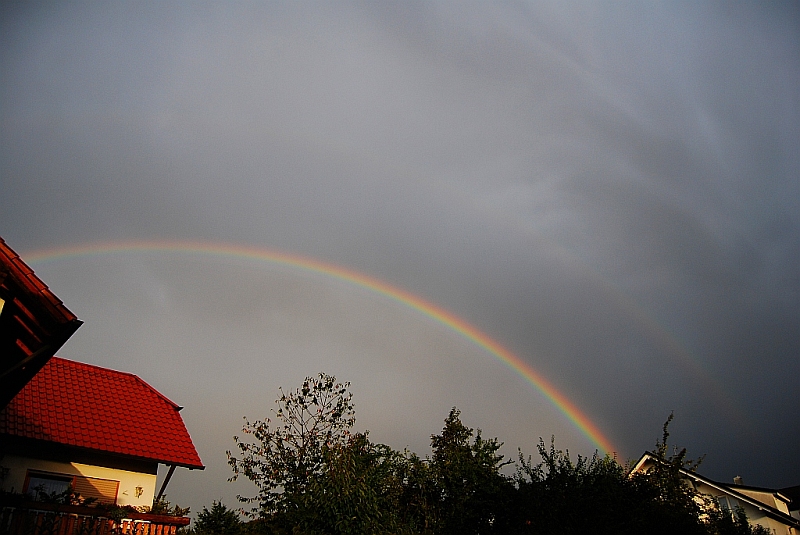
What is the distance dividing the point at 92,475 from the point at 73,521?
583 centimetres

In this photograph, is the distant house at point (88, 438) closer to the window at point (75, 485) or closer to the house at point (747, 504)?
the window at point (75, 485)

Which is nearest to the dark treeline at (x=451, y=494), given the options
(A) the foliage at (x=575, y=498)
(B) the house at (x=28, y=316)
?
(A) the foliage at (x=575, y=498)

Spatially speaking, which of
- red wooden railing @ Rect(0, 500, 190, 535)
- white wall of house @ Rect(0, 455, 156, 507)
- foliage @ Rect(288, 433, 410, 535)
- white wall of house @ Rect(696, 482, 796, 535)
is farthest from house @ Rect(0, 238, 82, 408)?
white wall of house @ Rect(696, 482, 796, 535)

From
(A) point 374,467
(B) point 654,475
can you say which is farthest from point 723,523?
(A) point 374,467

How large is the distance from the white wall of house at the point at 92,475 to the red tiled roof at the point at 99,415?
2.18 ft

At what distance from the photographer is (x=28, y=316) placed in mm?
9508

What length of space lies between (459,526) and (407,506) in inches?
153

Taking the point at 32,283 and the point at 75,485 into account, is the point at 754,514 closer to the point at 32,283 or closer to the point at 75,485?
the point at 75,485

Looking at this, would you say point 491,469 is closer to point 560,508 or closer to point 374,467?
point 374,467

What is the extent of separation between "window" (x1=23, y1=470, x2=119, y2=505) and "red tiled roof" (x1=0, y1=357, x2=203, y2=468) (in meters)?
0.94

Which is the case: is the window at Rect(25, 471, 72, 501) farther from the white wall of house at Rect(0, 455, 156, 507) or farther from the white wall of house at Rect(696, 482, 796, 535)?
the white wall of house at Rect(696, 482, 796, 535)

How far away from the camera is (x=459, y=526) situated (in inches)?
714

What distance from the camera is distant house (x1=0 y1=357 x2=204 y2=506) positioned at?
17.2 meters

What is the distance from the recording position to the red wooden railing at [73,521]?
478 inches
